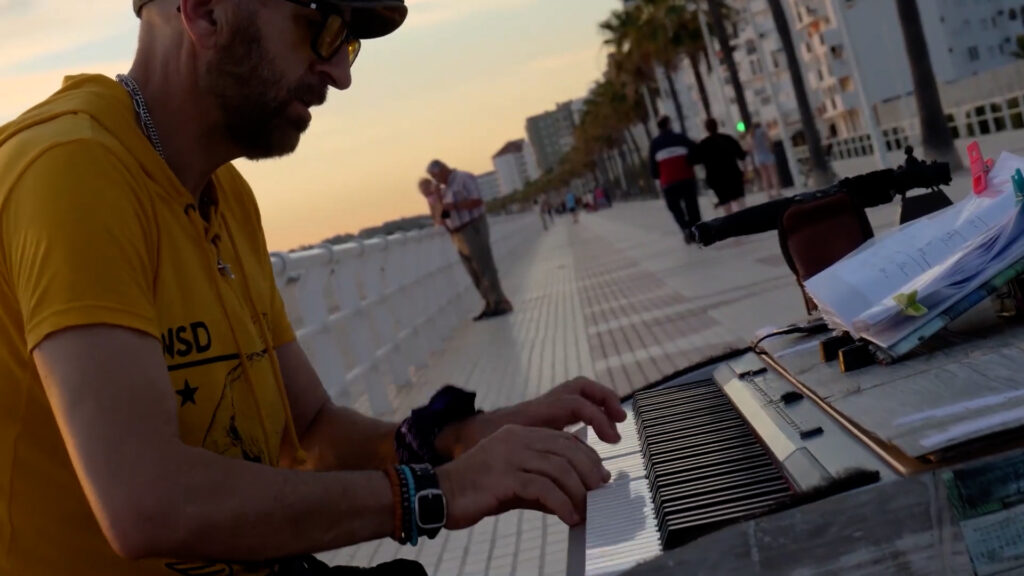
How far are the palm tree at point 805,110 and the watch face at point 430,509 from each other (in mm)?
27715

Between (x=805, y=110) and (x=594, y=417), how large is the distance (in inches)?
1144

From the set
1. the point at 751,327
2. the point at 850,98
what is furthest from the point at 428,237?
the point at 850,98

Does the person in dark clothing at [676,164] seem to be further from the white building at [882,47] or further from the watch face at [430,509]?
the white building at [882,47]

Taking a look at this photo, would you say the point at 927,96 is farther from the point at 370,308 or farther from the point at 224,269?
the point at 224,269

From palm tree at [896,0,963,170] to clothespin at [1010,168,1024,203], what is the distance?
22.3 m

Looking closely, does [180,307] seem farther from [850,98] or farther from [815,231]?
[850,98]

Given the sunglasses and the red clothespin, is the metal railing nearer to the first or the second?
the sunglasses

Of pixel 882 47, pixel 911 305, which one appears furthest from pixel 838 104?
pixel 911 305

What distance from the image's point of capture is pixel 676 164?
18.3 metres

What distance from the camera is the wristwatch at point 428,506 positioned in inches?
62.1

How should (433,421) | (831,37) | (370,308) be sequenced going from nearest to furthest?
(433,421), (370,308), (831,37)

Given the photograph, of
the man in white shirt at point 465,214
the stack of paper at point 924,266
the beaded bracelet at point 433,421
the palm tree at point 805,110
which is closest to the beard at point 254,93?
the beaded bracelet at point 433,421

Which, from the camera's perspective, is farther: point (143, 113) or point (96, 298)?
point (143, 113)

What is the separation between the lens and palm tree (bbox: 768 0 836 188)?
28306 mm
